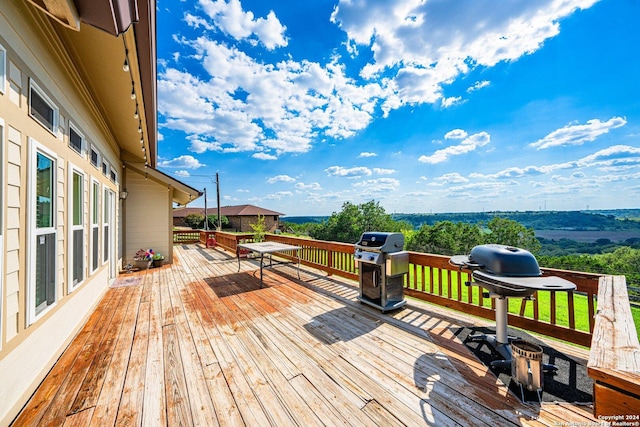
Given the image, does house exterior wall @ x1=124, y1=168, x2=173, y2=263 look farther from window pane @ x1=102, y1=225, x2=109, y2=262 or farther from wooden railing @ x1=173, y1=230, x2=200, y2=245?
wooden railing @ x1=173, y1=230, x2=200, y2=245

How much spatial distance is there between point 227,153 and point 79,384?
19.9 m

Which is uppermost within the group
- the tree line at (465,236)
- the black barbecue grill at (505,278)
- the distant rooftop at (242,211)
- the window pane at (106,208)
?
the distant rooftop at (242,211)

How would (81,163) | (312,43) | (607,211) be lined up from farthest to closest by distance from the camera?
1. (607,211)
2. (312,43)
3. (81,163)

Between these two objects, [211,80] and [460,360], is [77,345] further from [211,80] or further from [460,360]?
[211,80]

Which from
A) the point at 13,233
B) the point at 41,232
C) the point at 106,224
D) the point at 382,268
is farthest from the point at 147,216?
the point at 382,268

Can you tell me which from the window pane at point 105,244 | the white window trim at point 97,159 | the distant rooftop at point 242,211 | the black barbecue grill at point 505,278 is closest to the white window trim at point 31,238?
the white window trim at point 97,159

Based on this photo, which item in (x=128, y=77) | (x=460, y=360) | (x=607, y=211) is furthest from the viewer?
(x=607, y=211)

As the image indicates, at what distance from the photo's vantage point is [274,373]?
2.12 meters

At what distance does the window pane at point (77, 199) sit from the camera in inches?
120

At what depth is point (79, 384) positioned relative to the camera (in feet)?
6.62

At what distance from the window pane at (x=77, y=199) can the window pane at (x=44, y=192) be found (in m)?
0.82

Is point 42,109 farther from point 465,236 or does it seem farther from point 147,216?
point 465,236

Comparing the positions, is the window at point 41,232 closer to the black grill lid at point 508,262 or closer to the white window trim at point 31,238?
the white window trim at point 31,238

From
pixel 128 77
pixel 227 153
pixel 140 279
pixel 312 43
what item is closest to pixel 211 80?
pixel 312 43
